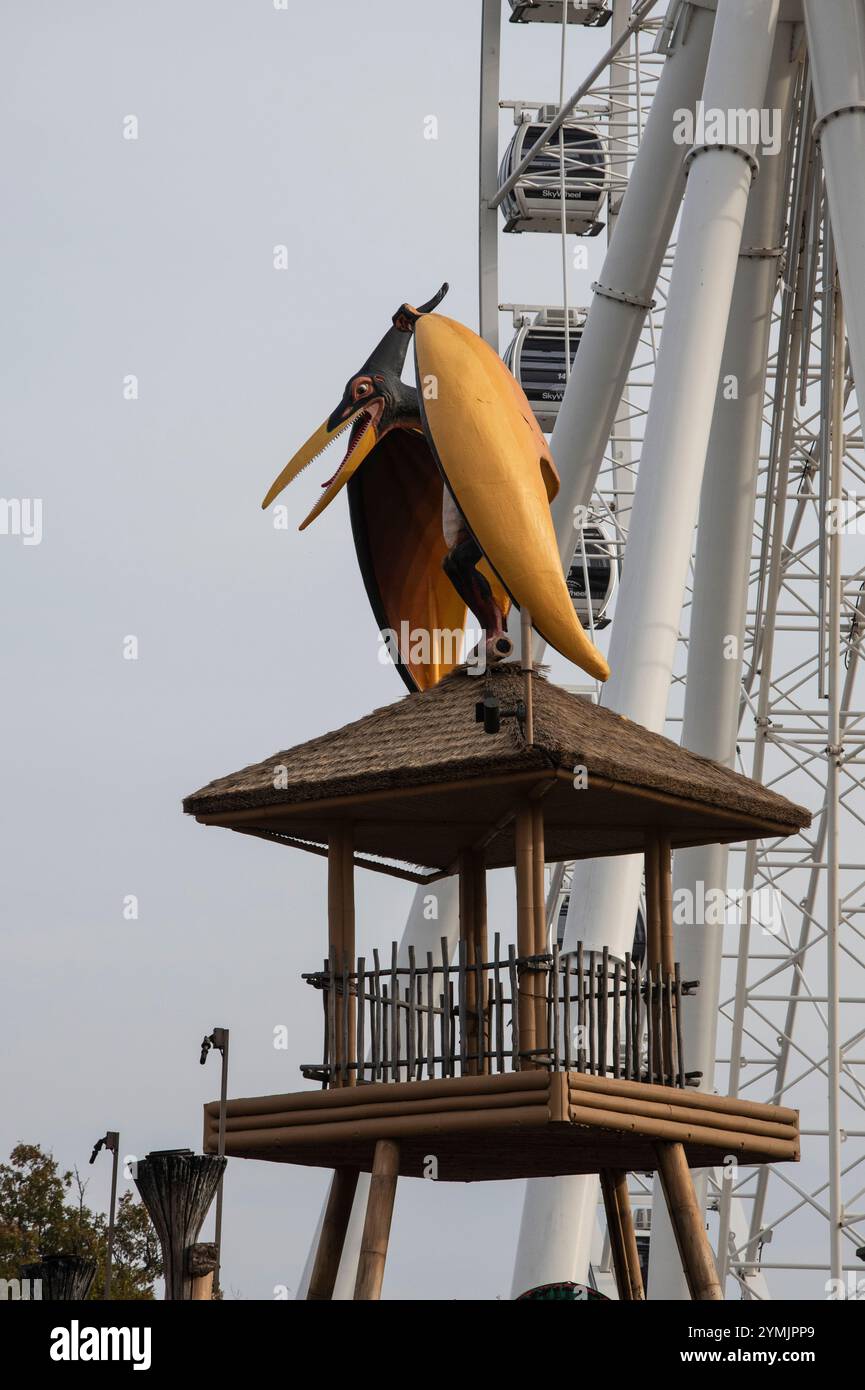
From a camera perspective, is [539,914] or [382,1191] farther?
[539,914]

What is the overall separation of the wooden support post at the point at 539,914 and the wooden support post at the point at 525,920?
0.01 metres

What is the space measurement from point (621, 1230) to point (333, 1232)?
6.54ft

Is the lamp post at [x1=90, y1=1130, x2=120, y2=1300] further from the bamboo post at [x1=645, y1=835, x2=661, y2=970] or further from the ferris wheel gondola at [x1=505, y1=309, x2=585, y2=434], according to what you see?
the ferris wheel gondola at [x1=505, y1=309, x2=585, y2=434]

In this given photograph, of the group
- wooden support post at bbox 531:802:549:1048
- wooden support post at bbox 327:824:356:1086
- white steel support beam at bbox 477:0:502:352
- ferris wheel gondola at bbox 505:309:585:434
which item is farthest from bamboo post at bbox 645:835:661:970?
ferris wheel gondola at bbox 505:309:585:434

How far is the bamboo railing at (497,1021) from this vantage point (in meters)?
12.9

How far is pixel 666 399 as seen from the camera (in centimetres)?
1858

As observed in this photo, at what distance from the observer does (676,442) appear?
60.3ft

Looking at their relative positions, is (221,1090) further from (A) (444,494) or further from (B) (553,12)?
(B) (553,12)

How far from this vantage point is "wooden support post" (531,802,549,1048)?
12.9m

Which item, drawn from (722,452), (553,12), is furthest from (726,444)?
(553,12)

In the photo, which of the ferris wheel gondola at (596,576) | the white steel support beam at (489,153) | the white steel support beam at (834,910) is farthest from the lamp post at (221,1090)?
the ferris wheel gondola at (596,576)
